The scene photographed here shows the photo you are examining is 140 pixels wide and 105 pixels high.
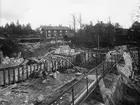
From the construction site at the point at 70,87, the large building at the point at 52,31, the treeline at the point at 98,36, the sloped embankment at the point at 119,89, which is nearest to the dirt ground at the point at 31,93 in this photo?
the construction site at the point at 70,87

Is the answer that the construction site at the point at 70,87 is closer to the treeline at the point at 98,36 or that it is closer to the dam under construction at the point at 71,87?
the dam under construction at the point at 71,87

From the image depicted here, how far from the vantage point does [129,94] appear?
32.4 ft

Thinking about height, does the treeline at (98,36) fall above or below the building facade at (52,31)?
below

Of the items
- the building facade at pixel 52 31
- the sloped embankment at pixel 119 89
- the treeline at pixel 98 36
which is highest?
the building facade at pixel 52 31

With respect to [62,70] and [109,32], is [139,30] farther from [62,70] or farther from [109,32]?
[62,70]

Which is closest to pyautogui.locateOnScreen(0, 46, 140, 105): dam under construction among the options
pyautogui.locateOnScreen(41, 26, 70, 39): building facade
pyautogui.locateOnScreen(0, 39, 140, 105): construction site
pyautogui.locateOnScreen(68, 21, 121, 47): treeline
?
pyautogui.locateOnScreen(0, 39, 140, 105): construction site

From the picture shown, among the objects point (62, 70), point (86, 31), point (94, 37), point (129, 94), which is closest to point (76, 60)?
point (62, 70)

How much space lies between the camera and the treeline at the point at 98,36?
23230 millimetres

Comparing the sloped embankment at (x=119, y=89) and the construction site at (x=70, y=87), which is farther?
the sloped embankment at (x=119, y=89)

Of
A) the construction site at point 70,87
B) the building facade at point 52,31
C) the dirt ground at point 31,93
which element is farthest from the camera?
the building facade at point 52,31

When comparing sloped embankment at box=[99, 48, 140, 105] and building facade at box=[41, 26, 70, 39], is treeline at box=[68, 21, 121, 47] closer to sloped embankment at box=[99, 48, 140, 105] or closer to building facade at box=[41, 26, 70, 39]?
sloped embankment at box=[99, 48, 140, 105]

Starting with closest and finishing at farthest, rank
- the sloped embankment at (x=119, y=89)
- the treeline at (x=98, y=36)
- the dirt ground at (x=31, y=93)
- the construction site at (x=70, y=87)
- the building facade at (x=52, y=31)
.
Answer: the construction site at (x=70, y=87) < the dirt ground at (x=31, y=93) < the sloped embankment at (x=119, y=89) < the treeline at (x=98, y=36) < the building facade at (x=52, y=31)

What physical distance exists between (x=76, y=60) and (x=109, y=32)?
37.2 feet

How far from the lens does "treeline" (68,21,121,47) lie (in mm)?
23230
